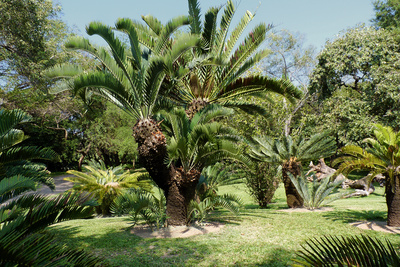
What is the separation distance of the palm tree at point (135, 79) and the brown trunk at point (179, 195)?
0.60ft

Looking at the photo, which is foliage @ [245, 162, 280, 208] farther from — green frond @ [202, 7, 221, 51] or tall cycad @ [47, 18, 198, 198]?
green frond @ [202, 7, 221, 51]

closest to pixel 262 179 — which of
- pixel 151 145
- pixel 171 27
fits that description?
pixel 151 145

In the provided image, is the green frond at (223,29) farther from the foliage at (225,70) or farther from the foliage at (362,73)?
the foliage at (362,73)

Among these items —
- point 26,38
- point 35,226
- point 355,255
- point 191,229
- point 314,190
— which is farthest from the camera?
point 26,38

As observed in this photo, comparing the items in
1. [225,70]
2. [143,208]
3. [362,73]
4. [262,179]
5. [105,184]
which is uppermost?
[362,73]

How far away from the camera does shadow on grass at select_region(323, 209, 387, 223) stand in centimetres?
745

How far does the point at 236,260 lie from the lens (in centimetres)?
481

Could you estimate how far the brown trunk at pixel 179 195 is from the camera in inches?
281

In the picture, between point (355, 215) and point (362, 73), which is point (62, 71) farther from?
point (362, 73)

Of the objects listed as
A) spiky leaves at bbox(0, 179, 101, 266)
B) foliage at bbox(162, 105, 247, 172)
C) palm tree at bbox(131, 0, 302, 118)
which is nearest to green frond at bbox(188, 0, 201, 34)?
palm tree at bbox(131, 0, 302, 118)

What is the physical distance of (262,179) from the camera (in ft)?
36.3

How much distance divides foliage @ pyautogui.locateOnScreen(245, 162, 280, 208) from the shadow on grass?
2.86 m

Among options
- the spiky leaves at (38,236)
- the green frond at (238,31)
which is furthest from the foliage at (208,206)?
the green frond at (238,31)

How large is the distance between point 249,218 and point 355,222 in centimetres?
275
